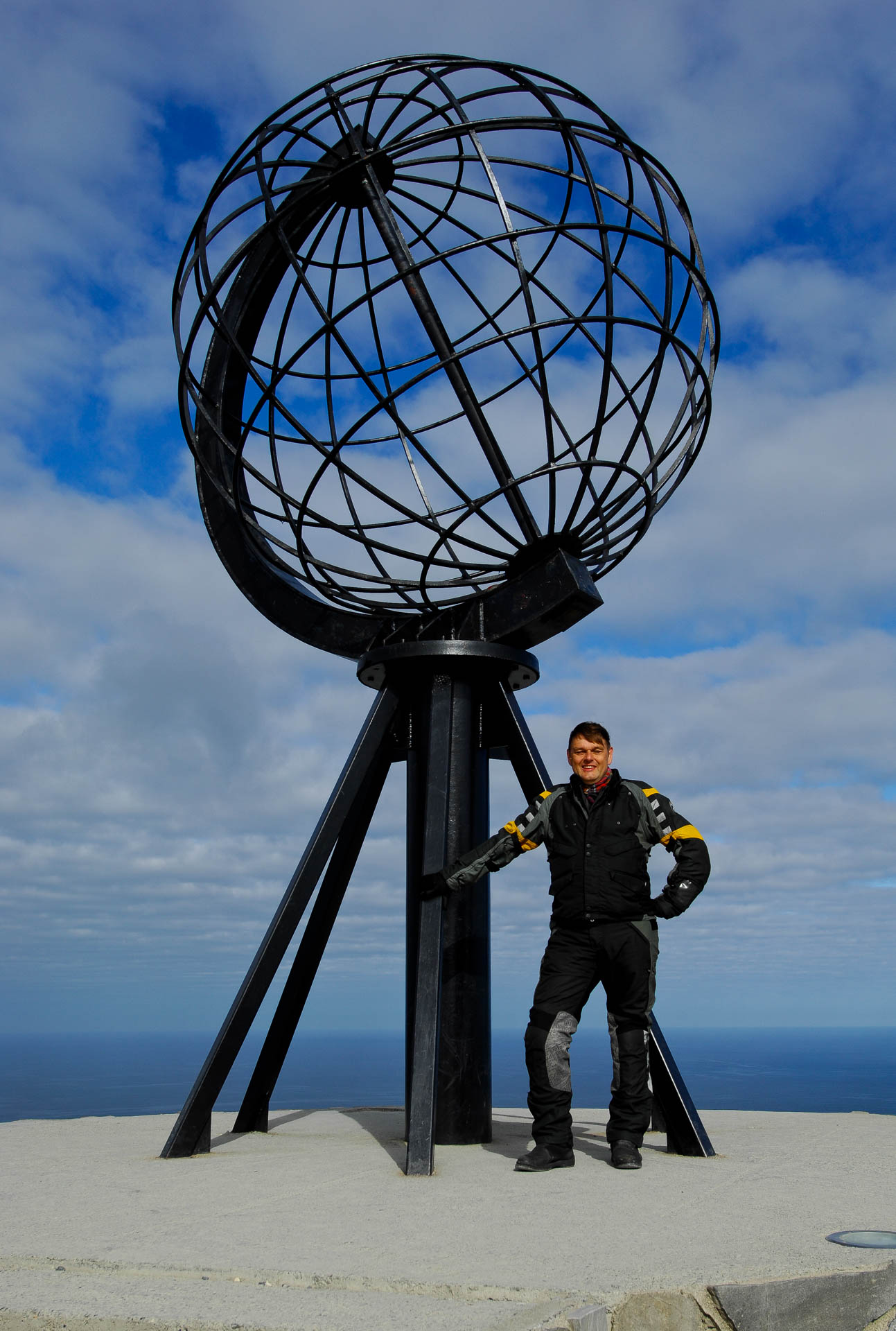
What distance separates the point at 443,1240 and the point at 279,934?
2481 mm

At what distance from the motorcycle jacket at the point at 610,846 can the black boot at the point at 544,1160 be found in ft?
3.06

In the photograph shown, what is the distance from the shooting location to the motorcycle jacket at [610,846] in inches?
184

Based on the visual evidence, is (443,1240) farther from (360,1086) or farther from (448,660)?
(360,1086)

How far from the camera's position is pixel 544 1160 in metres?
4.40

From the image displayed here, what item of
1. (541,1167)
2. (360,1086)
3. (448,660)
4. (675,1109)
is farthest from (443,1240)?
(360,1086)

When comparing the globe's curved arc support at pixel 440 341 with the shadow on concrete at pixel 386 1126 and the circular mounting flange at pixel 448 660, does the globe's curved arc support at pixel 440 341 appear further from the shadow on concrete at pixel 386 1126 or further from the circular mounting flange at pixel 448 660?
the shadow on concrete at pixel 386 1126

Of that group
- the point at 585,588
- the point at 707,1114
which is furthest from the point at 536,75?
the point at 707,1114

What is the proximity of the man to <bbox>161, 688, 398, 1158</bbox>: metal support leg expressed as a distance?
1187 millimetres

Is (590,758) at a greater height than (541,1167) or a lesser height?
greater

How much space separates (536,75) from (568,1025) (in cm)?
482

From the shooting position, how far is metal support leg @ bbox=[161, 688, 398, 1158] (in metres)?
5.06

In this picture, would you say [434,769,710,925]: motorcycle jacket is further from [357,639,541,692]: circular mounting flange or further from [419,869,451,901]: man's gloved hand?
[357,639,541,692]: circular mounting flange

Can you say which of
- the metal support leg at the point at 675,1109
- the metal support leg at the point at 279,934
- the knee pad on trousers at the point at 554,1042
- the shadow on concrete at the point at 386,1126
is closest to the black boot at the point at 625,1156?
the knee pad on trousers at the point at 554,1042

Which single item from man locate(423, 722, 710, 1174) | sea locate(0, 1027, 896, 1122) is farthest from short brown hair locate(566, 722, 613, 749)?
sea locate(0, 1027, 896, 1122)
